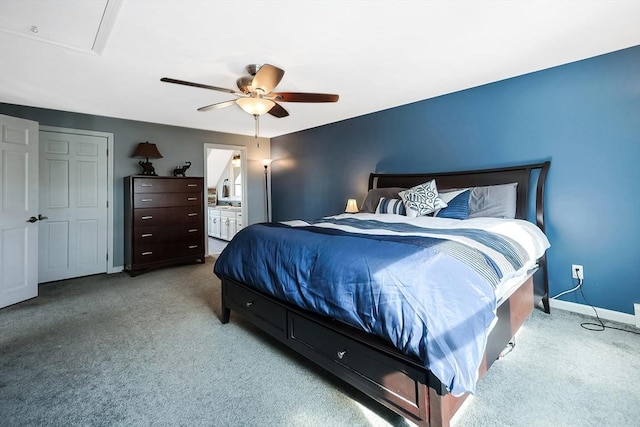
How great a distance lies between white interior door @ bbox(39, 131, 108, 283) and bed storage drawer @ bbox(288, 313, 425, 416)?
389 centimetres

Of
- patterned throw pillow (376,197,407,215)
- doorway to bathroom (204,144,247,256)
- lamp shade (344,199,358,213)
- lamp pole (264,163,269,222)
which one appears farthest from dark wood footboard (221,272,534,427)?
doorway to bathroom (204,144,247,256)

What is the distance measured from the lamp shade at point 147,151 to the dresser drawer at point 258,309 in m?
2.90

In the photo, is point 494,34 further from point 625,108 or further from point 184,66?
point 184,66

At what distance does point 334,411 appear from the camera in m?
1.55

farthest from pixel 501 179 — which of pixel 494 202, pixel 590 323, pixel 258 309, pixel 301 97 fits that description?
pixel 258 309

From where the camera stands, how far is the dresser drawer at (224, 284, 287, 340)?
1989 millimetres

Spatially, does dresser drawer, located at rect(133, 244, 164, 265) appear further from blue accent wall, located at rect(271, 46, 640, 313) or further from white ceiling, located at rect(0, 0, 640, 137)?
blue accent wall, located at rect(271, 46, 640, 313)

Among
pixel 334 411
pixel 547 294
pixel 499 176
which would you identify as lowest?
pixel 334 411

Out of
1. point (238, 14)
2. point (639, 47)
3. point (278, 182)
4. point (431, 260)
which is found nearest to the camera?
point (431, 260)

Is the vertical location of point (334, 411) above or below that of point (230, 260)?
below

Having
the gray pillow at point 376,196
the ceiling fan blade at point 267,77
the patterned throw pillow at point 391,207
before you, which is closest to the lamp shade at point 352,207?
the gray pillow at point 376,196

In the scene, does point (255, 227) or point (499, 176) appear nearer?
point (255, 227)

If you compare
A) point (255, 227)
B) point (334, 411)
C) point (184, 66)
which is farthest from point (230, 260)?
point (184, 66)

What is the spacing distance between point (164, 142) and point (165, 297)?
2.68m
